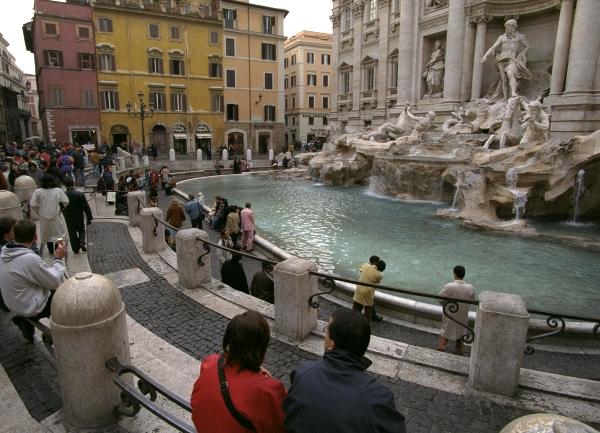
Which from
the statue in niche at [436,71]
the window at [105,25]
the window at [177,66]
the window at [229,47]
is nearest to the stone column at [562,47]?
the statue in niche at [436,71]

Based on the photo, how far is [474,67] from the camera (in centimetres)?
2497

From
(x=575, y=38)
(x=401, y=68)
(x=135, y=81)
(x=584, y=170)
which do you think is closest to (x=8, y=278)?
(x=584, y=170)

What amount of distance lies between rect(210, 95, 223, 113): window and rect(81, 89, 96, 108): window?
1197 centimetres

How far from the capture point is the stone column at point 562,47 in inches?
794

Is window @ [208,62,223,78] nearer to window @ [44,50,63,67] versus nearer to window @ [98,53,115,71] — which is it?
window @ [98,53,115,71]

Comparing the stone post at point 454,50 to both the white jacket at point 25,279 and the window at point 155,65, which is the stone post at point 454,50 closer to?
the white jacket at point 25,279

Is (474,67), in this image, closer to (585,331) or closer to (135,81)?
(585,331)

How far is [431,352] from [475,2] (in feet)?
84.6

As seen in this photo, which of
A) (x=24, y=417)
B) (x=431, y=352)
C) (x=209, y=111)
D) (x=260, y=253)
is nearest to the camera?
(x=24, y=417)

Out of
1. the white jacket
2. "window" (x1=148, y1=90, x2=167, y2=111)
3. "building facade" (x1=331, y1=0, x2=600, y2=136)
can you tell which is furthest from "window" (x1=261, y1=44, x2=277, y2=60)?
the white jacket

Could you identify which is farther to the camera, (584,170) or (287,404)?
(584,170)

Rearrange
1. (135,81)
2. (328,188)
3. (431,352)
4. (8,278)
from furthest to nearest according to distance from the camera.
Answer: (135,81) < (328,188) < (431,352) < (8,278)

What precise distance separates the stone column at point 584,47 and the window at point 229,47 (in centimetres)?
3590

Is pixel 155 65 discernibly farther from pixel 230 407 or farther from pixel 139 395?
pixel 230 407
